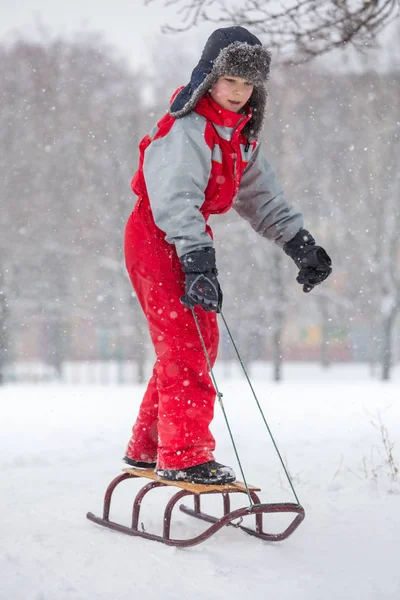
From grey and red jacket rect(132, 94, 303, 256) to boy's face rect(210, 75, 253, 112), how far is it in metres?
0.04

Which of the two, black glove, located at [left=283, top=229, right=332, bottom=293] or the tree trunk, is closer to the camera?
black glove, located at [left=283, top=229, right=332, bottom=293]

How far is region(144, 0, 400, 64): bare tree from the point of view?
4684mm

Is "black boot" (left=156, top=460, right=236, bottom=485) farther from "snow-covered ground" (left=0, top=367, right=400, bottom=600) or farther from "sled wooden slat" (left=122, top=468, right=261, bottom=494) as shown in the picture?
"snow-covered ground" (left=0, top=367, right=400, bottom=600)

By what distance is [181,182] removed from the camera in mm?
2752

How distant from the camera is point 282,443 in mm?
5066

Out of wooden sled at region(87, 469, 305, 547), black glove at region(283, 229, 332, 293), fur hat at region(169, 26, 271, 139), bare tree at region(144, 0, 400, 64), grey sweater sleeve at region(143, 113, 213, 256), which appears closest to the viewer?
wooden sled at region(87, 469, 305, 547)

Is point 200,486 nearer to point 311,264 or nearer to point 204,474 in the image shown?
point 204,474

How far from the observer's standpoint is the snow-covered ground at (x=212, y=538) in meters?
2.24

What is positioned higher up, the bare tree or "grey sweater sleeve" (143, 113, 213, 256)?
the bare tree


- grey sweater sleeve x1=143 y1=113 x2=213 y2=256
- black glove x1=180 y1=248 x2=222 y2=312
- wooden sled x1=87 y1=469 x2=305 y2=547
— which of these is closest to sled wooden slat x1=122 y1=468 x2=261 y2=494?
wooden sled x1=87 y1=469 x2=305 y2=547

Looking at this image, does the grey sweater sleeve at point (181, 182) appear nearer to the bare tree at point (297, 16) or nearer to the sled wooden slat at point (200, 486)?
the sled wooden slat at point (200, 486)

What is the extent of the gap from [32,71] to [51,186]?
8.57ft

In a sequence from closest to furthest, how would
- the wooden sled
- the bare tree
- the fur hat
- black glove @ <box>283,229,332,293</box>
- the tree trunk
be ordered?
1. the wooden sled
2. the fur hat
3. black glove @ <box>283,229,332,293</box>
4. the bare tree
5. the tree trunk

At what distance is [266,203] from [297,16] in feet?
6.79
